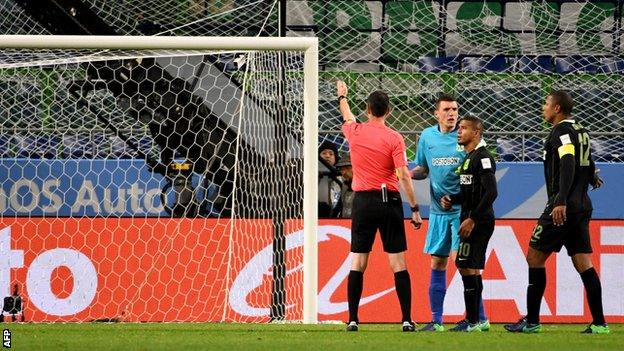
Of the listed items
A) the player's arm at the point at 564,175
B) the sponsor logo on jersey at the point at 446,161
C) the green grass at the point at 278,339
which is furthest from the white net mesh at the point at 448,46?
the green grass at the point at 278,339

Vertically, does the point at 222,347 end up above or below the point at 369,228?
below

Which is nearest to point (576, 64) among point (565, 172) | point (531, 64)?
point (531, 64)

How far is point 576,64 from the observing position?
15.2 m

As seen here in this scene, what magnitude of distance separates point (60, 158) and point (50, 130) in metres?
0.38

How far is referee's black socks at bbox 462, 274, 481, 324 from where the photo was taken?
8711 mm

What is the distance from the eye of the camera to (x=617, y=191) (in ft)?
42.8

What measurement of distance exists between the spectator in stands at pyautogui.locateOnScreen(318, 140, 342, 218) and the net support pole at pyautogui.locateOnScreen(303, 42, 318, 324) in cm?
271

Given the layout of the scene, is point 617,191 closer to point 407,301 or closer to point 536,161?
point 536,161

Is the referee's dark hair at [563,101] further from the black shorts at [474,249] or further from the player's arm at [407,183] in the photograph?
the player's arm at [407,183]

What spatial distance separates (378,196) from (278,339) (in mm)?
1482

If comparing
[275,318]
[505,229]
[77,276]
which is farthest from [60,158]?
[505,229]

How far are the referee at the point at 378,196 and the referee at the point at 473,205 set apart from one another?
1.31 feet

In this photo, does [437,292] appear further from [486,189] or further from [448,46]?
[448,46]

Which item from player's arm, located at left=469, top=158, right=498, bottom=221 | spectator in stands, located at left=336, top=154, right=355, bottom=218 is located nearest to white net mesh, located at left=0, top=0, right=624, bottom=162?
spectator in stands, located at left=336, top=154, right=355, bottom=218
